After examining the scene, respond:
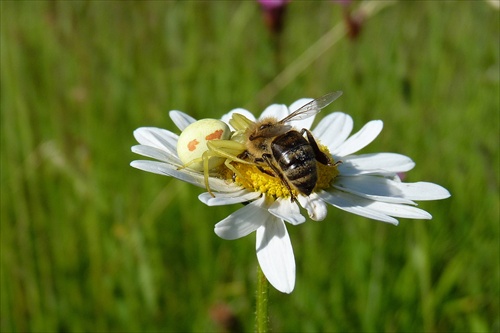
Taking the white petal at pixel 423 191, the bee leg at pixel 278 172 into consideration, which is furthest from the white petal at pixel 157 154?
the white petal at pixel 423 191

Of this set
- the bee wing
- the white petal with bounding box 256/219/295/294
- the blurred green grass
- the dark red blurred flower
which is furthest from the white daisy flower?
the dark red blurred flower

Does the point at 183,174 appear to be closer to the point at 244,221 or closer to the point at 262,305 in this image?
the point at 244,221

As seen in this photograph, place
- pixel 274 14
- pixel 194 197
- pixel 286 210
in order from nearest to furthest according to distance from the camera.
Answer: pixel 286 210 → pixel 194 197 → pixel 274 14

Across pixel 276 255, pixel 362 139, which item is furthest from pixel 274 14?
pixel 276 255

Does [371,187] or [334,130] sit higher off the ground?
[334,130]

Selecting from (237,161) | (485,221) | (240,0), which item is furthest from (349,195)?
(240,0)

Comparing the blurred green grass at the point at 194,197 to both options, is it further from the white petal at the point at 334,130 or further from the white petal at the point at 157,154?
the white petal at the point at 157,154

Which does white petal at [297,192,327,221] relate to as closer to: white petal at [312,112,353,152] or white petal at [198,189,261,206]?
white petal at [198,189,261,206]
